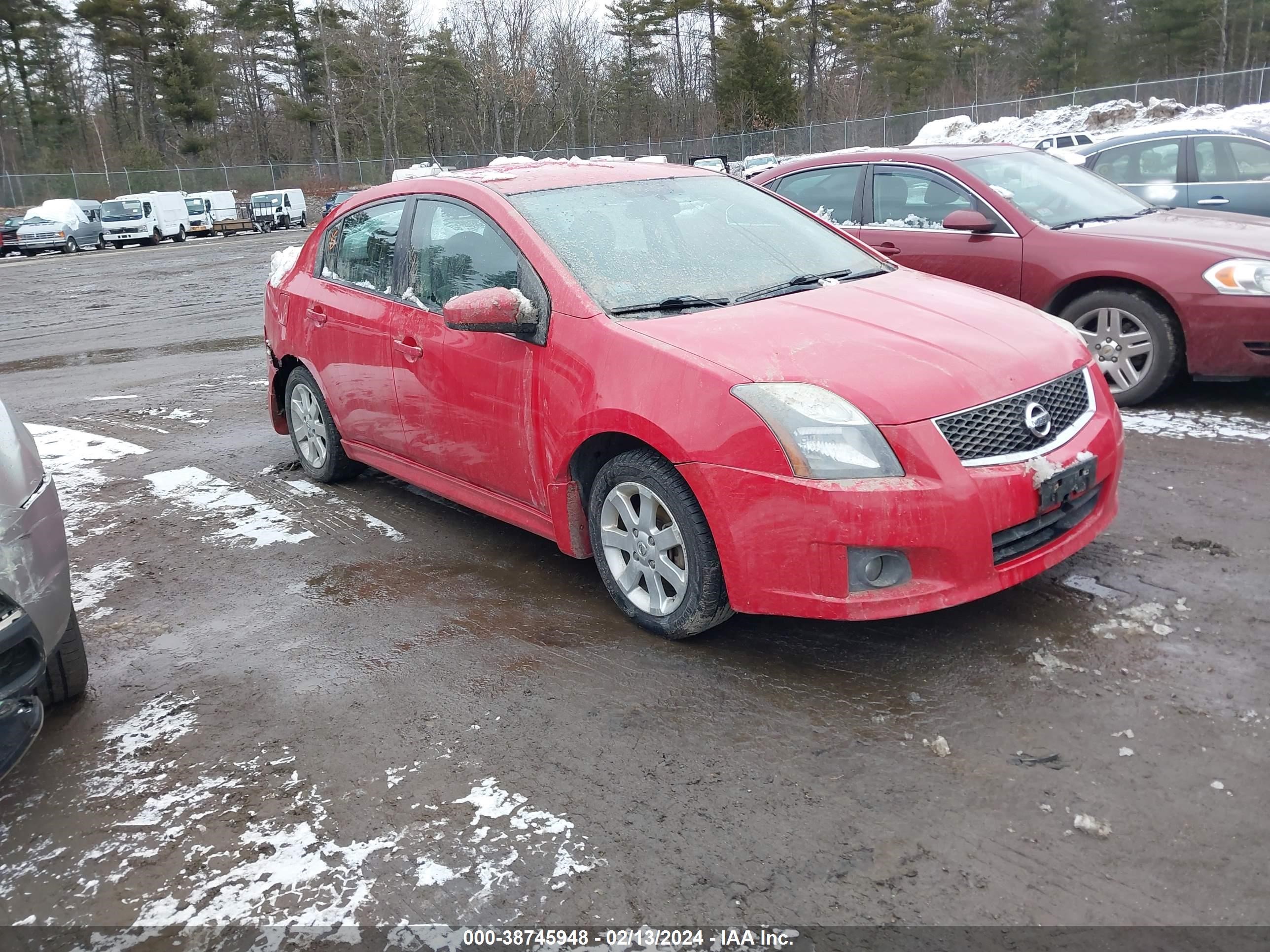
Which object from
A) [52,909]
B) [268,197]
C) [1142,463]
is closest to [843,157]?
[1142,463]

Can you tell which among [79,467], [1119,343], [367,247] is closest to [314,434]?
[367,247]

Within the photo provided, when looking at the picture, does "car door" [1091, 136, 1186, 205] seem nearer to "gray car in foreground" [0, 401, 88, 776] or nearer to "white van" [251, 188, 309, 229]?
"gray car in foreground" [0, 401, 88, 776]

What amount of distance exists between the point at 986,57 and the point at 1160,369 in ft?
204

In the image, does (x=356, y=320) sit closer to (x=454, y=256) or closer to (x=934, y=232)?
(x=454, y=256)

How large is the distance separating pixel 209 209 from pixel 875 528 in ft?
147

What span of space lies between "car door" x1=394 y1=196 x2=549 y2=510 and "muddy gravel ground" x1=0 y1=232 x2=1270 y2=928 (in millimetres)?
518

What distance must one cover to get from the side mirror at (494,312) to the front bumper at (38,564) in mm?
1567

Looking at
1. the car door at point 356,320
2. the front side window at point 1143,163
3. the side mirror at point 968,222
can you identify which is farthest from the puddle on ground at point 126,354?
the front side window at point 1143,163

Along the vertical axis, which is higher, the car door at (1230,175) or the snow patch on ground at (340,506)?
the car door at (1230,175)

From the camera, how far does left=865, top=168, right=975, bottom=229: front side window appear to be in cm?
697

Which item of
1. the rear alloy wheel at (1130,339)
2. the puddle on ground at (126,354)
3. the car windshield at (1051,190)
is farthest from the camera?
the puddle on ground at (126,354)

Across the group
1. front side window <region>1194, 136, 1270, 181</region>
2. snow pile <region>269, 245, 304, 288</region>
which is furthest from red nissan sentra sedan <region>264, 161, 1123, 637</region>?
front side window <region>1194, 136, 1270, 181</region>

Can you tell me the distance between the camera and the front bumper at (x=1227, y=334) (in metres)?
5.77

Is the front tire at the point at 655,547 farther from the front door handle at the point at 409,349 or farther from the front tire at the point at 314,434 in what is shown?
the front tire at the point at 314,434
